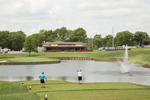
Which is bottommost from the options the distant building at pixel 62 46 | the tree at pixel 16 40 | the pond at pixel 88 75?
the pond at pixel 88 75

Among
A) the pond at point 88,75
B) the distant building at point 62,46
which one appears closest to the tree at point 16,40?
the distant building at point 62,46

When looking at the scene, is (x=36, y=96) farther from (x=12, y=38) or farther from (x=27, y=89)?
(x=12, y=38)

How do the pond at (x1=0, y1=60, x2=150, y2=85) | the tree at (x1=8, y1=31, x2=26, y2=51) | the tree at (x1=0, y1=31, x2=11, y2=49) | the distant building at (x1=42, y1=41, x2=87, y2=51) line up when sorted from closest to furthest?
the pond at (x1=0, y1=60, x2=150, y2=85) → the distant building at (x1=42, y1=41, x2=87, y2=51) → the tree at (x1=0, y1=31, x2=11, y2=49) → the tree at (x1=8, y1=31, x2=26, y2=51)

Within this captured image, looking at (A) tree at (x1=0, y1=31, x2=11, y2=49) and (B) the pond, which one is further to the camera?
(A) tree at (x1=0, y1=31, x2=11, y2=49)

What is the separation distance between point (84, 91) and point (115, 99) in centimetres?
526

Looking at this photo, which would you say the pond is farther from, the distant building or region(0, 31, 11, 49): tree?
region(0, 31, 11, 49): tree

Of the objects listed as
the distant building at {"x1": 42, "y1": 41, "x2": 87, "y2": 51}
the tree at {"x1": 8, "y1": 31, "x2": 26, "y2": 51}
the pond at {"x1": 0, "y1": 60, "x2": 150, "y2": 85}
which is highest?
the tree at {"x1": 8, "y1": 31, "x2": 26, "y2": 51}

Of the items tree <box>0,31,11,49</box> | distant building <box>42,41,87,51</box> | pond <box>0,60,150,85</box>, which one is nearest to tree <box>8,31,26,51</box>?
tree <box>0,31,11,49</box>

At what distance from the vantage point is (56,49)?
158 m

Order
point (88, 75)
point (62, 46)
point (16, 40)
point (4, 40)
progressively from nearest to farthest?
point (88, 75) → point (62, 46) → point (4, 40) → point (16, 40)

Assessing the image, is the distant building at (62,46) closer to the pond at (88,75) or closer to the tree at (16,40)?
the tree at (16,40)

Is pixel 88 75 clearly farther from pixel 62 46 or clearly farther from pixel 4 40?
pixel 4 40

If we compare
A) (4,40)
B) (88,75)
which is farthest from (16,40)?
(88,75)

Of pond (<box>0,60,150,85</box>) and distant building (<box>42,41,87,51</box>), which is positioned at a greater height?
distant building (<box>42,41,87,51</box>)
